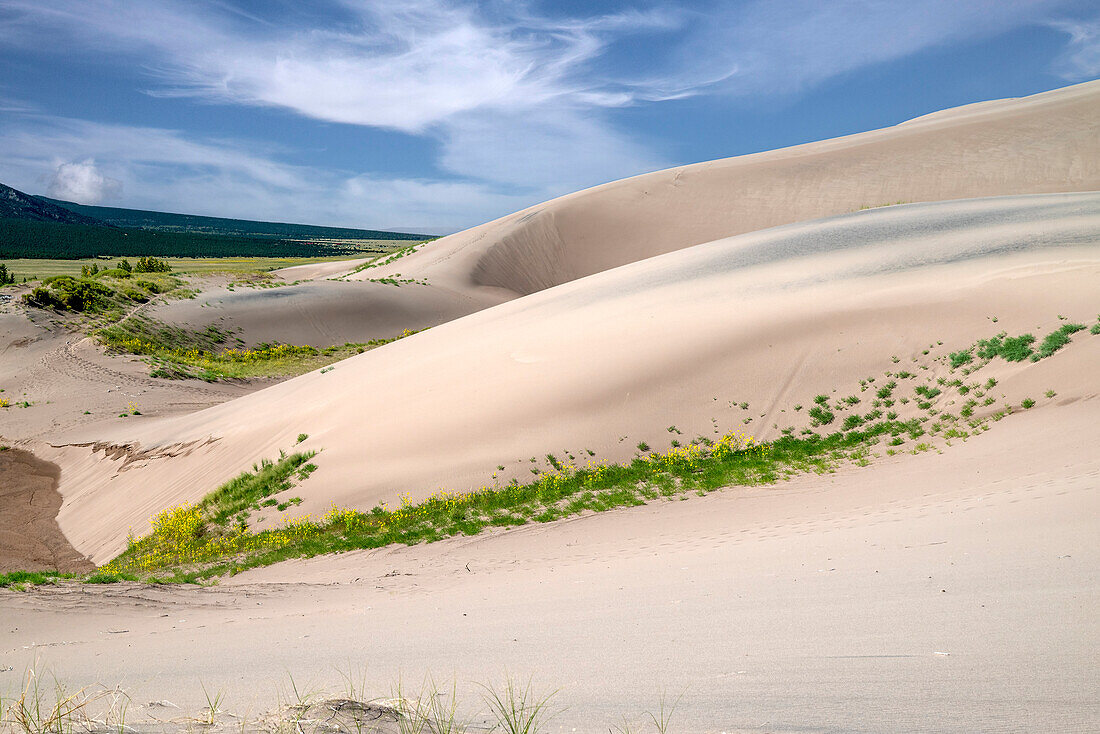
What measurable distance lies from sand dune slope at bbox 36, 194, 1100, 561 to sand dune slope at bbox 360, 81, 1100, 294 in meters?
24.8

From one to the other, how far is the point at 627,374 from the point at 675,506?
138 inches

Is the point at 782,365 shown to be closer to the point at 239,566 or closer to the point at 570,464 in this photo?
the point at 570,464

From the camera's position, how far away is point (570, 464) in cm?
1080

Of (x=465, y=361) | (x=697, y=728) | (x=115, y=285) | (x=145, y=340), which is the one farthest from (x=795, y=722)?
(x=115, y=285)

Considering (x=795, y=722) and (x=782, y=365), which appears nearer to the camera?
(x=795, y=722)

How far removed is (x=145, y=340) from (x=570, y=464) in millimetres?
24022

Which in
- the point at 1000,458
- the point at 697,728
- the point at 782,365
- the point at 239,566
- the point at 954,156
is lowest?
the point at 239,566

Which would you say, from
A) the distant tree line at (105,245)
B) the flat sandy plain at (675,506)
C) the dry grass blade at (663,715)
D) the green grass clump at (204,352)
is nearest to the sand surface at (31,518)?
the flat sandy plain at (675,506)

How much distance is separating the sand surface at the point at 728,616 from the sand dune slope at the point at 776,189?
35.2m

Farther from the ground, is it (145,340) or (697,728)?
(145,340)

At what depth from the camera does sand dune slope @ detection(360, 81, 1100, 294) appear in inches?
1500

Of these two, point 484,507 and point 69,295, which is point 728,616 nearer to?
point 484,507

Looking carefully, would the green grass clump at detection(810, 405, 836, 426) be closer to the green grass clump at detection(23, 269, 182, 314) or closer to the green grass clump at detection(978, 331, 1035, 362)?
the green grass clump at detection(978, 331, 1035, 362)

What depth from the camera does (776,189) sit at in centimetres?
4450
